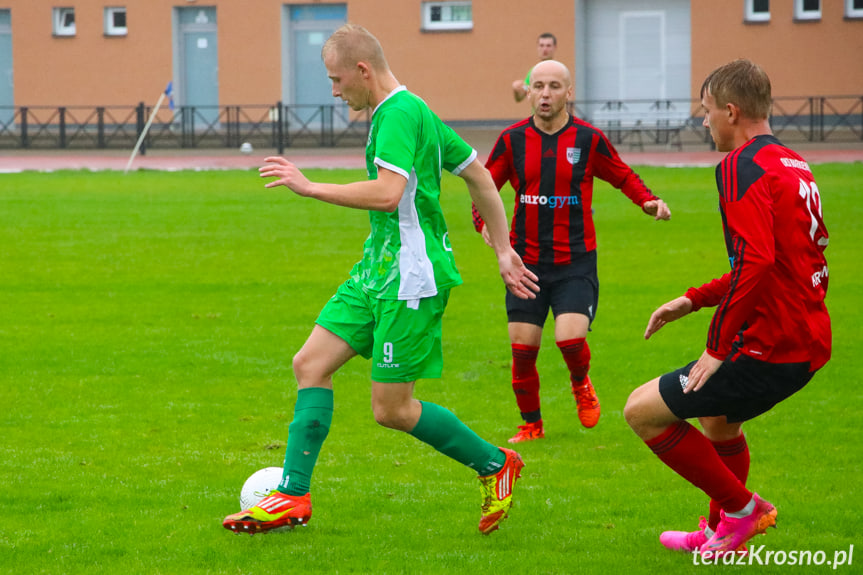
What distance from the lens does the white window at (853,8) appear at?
111ft

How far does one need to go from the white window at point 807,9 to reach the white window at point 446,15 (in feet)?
31.2

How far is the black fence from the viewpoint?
32.6m

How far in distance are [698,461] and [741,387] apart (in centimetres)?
40

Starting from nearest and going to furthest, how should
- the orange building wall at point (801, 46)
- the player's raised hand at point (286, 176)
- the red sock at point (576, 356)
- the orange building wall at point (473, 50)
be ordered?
the player's raised hand at point (286, 176) < the red sock at point (576, 356) < the orange building wall at point (801, 46) < the orange building wall at point (473, 50)

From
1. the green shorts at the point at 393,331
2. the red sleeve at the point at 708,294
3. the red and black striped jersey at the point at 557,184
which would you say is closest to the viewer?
the red sleeve at the point at 708,294

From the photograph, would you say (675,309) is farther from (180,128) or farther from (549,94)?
(180,128)

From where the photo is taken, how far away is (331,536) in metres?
5.09

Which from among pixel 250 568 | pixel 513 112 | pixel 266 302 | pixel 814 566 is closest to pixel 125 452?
pixel 250 568

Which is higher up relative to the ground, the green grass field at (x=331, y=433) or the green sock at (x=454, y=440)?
the green sock at (x=454, y=440)

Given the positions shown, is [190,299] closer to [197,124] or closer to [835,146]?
[835,146]

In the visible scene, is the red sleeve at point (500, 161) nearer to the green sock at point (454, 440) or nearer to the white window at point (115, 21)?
the green sock at point (454, 440)

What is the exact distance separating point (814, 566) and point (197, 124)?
35.9 meters

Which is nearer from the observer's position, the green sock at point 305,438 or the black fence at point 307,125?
the green sock at point 305,438

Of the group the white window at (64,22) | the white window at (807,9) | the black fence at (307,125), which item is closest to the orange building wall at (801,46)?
the white window at (807,9)
